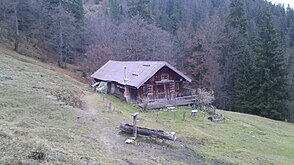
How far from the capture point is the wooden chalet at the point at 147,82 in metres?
34.2

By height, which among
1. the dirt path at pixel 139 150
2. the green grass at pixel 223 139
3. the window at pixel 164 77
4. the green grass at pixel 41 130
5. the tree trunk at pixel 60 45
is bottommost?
the green grass at pixel 223 139

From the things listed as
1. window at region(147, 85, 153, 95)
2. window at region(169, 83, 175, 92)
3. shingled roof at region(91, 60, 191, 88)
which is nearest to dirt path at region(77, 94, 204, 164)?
shingled roof at region(91, 60, 191, 88)

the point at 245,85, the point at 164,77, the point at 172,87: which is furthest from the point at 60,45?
the point at 245,85

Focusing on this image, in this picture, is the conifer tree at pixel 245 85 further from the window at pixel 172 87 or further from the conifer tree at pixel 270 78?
the window at pixel 172 87

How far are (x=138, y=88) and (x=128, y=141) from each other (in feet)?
54.2

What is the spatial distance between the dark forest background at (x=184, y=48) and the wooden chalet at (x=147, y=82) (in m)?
14.7

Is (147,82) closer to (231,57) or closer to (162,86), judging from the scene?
(162,86)

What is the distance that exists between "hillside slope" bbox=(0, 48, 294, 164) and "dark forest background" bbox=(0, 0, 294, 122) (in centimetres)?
2174

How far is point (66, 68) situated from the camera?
54375 mm

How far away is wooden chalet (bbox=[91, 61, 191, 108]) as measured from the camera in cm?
3416

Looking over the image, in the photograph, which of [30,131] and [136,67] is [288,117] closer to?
[136,67]

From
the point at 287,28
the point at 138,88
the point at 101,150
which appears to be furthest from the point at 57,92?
the point at 287,28

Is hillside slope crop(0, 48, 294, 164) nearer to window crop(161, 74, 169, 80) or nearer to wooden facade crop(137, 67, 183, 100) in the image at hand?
wooden facade crop(137, 67, 183, 100)

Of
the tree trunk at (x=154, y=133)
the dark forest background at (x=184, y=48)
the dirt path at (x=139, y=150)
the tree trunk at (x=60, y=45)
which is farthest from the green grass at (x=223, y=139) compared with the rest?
the tree trunk at (x=60, y=45)
